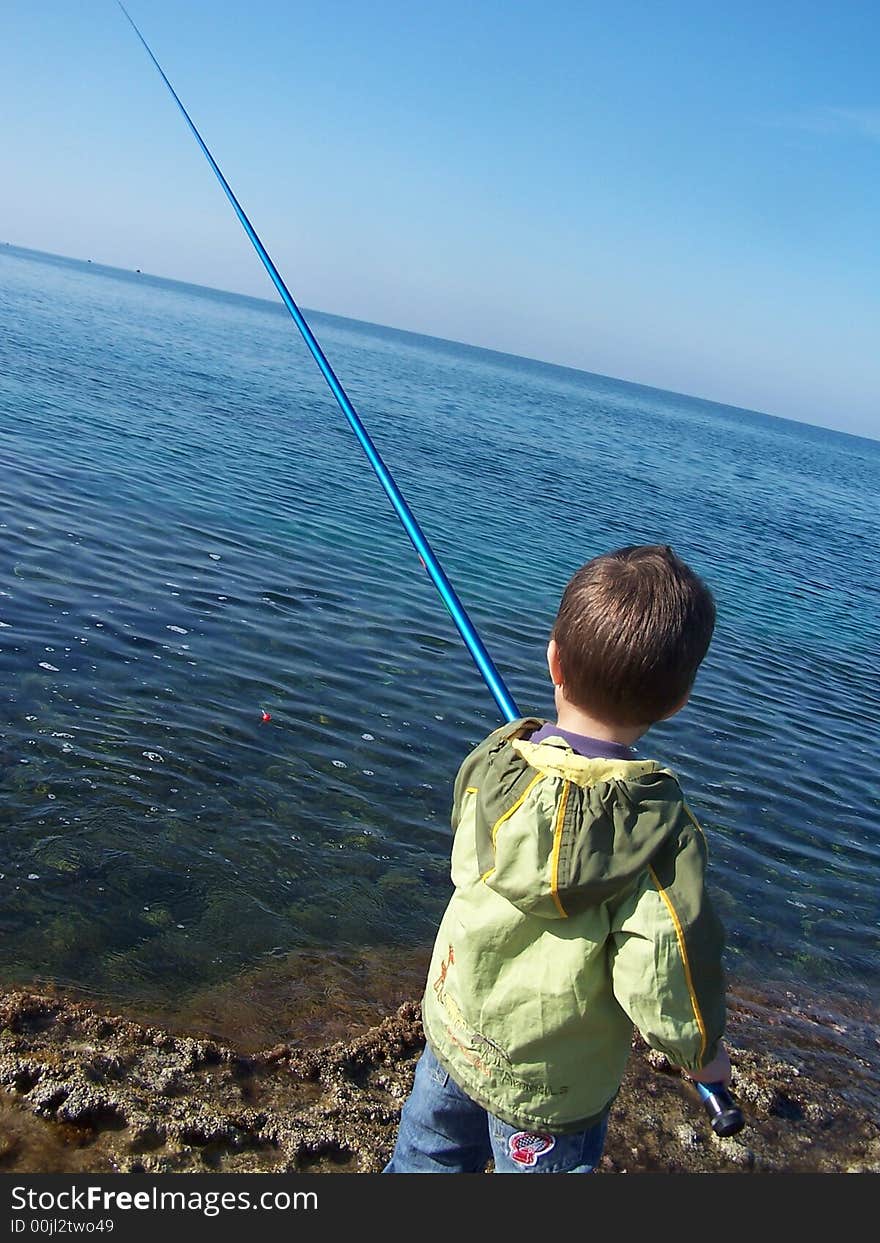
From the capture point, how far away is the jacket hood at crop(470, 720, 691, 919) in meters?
1.93

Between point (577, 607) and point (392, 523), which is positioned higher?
point (577, 607)

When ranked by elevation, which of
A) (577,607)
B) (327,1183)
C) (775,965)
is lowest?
(775,965)

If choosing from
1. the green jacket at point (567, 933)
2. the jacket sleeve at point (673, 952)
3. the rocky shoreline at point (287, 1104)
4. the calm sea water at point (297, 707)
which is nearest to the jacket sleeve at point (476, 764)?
the green jacket at point (567, 933)

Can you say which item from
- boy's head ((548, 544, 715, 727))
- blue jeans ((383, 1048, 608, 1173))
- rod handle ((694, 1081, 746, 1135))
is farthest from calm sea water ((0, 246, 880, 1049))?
boy's head ((548, 544, 715, 727))

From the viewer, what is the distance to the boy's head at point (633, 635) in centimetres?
204

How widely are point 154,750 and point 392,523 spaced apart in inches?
365

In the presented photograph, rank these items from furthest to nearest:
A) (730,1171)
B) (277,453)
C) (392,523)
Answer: (277,453), (392,523), (730,1171)

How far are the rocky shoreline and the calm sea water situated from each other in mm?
553

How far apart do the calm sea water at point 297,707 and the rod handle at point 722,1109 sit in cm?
289

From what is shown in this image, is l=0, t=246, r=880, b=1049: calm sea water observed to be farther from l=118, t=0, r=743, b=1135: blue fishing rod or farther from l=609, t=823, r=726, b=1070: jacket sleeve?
l=609, t=823, r=726, b=1070: jacket sleeve

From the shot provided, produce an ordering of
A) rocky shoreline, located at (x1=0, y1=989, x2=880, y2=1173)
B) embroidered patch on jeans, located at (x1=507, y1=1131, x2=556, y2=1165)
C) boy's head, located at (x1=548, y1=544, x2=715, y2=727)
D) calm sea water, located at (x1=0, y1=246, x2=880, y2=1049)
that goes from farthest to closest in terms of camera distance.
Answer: calm sea water, located at (x1=0, y1=246, x2=880, y2=1049), rocky shoreline, located at (x1=0, y1=989, x2=880, y2=1173), embroidered patch on jeans, located at (x1=507, y1=1131, x2=556, y2=1165), boy's head, located at (x1=548, y1=544, x2=715, y2=727)

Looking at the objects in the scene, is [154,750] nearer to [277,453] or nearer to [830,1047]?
[830,1047]

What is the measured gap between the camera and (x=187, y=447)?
17875 millimetres

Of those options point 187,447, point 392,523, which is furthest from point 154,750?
point 187,447
